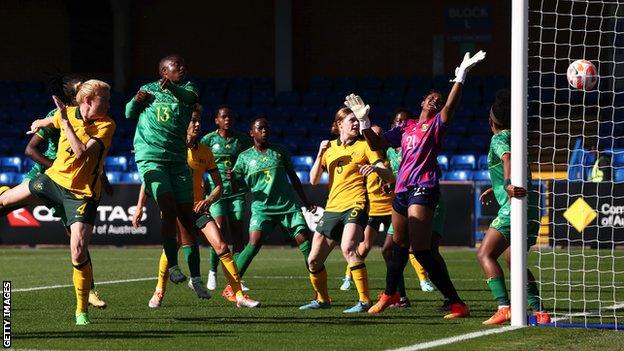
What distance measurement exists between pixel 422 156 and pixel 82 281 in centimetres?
310

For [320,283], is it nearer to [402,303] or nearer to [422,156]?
[402,303]

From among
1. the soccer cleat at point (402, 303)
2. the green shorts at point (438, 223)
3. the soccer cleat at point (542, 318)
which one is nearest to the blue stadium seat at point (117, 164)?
the green shorts at point (438, 223)

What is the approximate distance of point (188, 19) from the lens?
36.9m

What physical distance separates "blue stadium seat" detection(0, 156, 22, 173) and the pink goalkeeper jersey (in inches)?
800

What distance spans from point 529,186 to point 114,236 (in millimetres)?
16751

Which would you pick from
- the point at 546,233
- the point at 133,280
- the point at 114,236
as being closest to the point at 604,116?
the point at 546,233

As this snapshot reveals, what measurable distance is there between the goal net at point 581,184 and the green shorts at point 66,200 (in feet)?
12.4

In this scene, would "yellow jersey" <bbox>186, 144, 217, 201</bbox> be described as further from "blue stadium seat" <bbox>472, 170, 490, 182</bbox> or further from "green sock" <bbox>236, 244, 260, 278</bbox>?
"blue stadium seat" <bbox>472, 170, 490, 182</bbox>

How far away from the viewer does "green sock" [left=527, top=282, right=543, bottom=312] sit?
11.2m

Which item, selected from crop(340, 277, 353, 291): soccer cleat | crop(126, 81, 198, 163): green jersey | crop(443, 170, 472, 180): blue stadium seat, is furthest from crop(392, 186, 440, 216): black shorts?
crop(443, 170, 472, 180): blue stadium seat

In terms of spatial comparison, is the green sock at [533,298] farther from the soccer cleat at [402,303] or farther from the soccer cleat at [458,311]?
the soccer cleat at [402,303]

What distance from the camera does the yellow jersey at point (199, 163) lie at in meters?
14.2

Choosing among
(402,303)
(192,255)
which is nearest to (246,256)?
(192,255)

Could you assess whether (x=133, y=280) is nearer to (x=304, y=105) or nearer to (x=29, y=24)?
(x=304, y=105)
